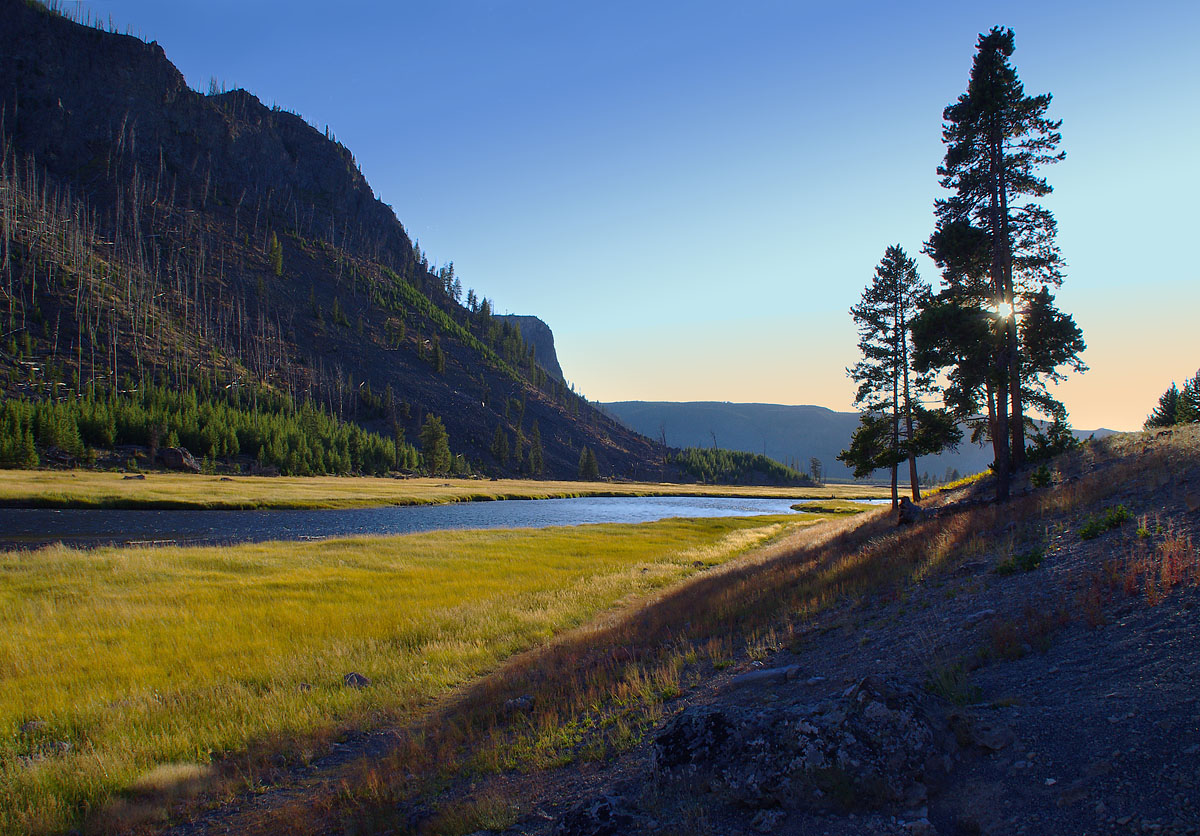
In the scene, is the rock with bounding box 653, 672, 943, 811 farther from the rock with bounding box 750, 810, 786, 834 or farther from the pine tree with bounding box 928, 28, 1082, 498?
the pine tree with bounding box 928, 28, 1082, 498

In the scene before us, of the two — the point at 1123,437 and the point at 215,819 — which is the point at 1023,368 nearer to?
the point at 1123,437

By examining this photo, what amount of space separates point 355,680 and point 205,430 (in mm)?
119040

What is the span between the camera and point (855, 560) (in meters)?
17.6

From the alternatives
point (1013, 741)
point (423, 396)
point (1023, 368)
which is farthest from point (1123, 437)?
point (423, 396)

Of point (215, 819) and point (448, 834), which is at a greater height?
point (448, 834)

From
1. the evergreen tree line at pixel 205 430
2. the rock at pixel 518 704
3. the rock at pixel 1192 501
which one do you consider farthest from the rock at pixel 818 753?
the evergreen tree line at pixel 205 430

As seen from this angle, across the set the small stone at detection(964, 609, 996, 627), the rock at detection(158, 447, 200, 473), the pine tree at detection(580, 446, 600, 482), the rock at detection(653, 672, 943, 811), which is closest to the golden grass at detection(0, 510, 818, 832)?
the rock at detection(653, 672, 943, 811)

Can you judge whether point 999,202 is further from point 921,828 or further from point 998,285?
point 921,828

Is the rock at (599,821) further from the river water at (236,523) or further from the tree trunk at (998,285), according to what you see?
the river water at (236,523)

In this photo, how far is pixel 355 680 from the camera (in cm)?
1291

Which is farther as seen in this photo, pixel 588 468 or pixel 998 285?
pixel 588 468

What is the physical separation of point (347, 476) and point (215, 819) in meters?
123

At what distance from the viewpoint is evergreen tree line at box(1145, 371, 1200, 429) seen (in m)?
38.7

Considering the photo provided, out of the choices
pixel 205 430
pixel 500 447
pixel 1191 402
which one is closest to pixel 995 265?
pixel 1191 402
